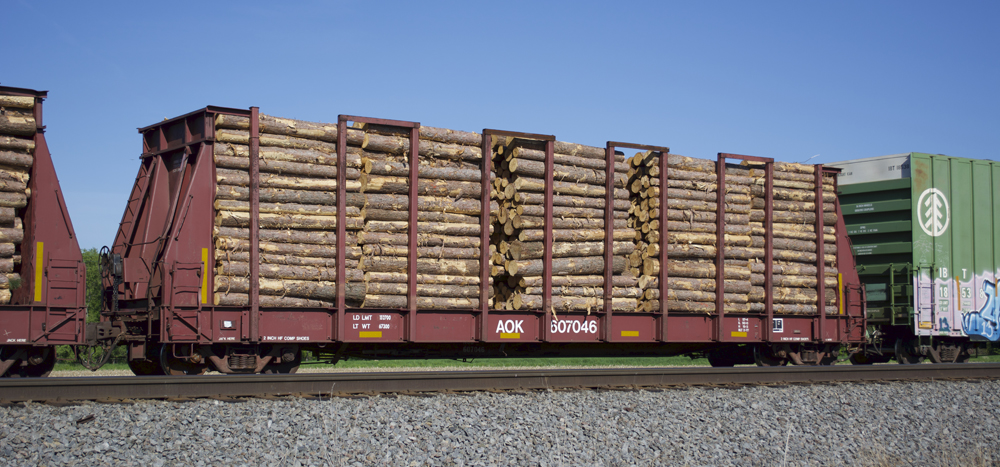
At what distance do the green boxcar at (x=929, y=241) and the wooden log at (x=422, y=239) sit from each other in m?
9.99

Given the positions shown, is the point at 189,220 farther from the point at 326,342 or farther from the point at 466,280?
the point at 466,280

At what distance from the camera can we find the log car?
1108 cm

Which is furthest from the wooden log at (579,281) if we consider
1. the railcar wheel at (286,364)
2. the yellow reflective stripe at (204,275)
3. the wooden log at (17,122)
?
the wooden log at (17,122)

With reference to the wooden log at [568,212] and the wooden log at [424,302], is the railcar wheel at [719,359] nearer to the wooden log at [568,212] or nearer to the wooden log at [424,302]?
the wooden log at [568,212]

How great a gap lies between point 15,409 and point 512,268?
7.61 metres

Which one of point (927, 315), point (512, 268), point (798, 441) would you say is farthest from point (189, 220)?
point (927, 315)

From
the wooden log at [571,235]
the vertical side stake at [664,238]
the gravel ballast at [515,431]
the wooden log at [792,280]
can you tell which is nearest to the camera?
the gravel ballast at [515,431]

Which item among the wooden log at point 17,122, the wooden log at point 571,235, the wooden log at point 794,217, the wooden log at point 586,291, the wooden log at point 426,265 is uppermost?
the wooden log at point 17,122

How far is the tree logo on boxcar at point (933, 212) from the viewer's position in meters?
16.8

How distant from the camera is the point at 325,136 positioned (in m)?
11.8

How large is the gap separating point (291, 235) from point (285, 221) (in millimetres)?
234

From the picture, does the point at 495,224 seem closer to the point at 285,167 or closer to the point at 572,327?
the point at 572,327

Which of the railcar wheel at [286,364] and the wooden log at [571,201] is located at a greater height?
the wooden log at [571,201]

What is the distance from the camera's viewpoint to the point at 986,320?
17.2 meters
